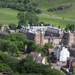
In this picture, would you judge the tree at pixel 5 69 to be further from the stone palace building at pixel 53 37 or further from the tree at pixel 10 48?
the stone palace building at pixel 53 37

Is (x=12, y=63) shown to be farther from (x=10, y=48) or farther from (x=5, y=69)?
(x=10, y=48)

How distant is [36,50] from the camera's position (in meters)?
106

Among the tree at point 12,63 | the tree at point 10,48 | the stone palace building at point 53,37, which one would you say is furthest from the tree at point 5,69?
the stone palace building at point 53,37

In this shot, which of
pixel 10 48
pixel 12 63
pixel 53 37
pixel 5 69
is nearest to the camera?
pixel 5 69

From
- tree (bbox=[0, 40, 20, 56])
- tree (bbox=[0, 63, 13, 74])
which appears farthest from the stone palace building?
tree (bbox=[0, 63, 13, 74])

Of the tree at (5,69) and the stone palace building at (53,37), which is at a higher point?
the stone palace building at (53,37)

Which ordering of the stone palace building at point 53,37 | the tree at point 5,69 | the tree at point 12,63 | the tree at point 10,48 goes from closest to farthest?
the tree at point 5,69 < the tree at point 12,63 < the tree at point 10,48 < the stone palace building at point 53,37

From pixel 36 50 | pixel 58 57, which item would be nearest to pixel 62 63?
pixel 58 57

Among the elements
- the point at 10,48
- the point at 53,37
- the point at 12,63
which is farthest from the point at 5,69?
the point at 53,37

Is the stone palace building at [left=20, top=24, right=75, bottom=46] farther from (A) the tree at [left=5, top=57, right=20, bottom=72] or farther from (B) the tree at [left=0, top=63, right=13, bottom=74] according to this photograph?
(B) the tree at [left=0, top=63, right=13, bottom=74]

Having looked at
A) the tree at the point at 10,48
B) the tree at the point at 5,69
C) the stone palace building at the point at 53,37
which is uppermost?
the stone palace building at the point at 53,37

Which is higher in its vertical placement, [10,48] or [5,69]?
[10,48]

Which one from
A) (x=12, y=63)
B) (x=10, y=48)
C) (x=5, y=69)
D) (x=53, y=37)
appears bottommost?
(x=5, y=69)

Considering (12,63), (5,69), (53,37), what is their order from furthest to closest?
(53,37) < (12,63) < (5,69)
